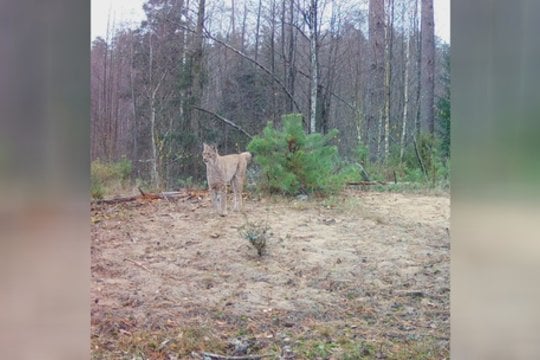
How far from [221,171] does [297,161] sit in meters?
0.35

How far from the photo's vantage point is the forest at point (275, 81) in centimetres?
200

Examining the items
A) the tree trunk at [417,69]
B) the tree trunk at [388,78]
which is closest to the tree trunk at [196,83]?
the tree trunk at [388,78]

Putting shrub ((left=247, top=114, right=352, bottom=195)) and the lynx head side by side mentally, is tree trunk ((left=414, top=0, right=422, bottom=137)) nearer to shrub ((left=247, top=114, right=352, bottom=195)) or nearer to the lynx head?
shrub ((left=247, top=114, right=352, bottom=195))

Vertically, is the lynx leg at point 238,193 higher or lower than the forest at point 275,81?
lower

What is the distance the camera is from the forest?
2.00m

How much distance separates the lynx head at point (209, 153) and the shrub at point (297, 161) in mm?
180

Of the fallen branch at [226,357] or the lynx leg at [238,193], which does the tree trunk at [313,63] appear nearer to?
the lynx leg at [238,193]

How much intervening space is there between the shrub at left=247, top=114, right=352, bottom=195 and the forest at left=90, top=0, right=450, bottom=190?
0.15 feet

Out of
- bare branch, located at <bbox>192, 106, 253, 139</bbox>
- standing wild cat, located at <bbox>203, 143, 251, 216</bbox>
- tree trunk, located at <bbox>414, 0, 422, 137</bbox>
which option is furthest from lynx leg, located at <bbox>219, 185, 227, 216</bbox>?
tree trunk, located at <bbox>414, 0, 422, 137</bbox>

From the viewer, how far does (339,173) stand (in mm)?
2086
